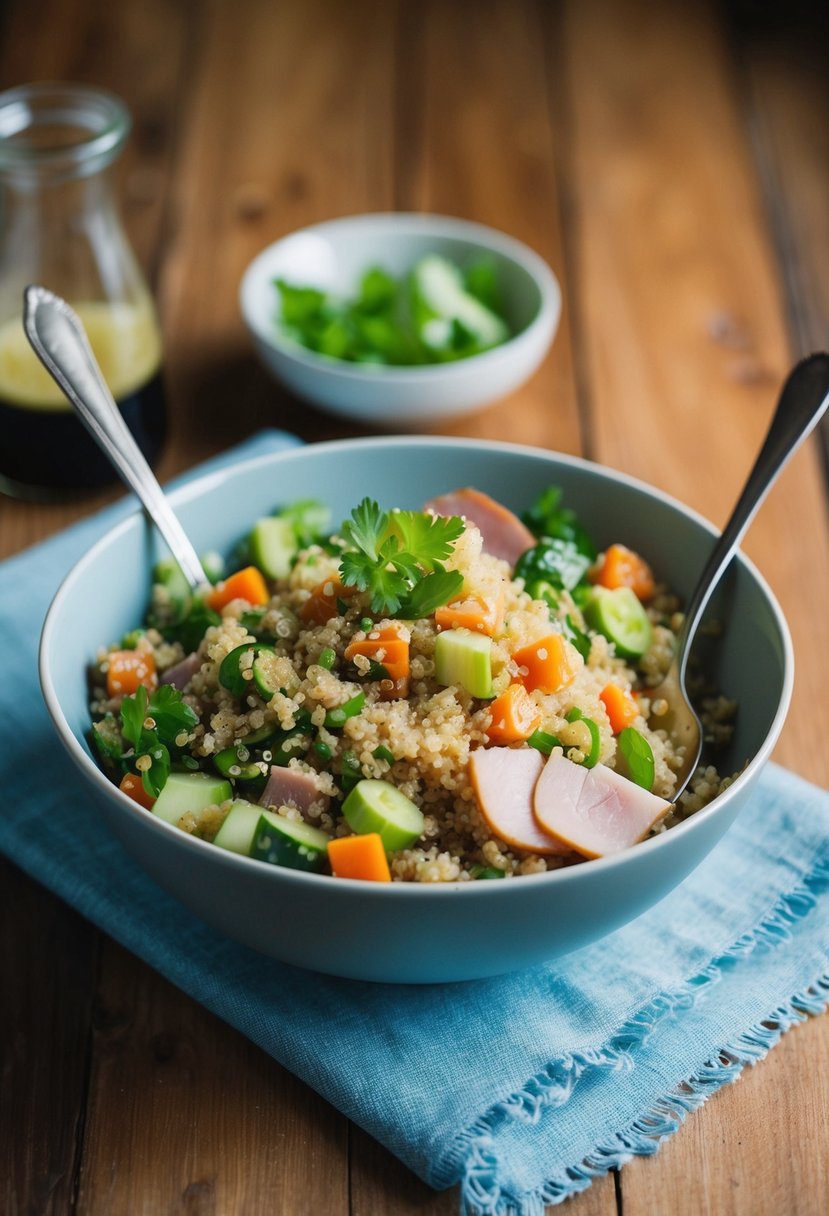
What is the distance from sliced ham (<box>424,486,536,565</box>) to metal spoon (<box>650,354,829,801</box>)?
349 millimetres

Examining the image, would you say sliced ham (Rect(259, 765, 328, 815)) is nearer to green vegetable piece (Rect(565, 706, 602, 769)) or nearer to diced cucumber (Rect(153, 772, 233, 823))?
diced cucumber (Rect(153, 772, 233, 823))

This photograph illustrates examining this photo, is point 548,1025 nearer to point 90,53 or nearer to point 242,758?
point 242,758

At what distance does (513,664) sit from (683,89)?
11.7 ft

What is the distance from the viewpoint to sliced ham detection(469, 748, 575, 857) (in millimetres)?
1818

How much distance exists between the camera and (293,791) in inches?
73.5

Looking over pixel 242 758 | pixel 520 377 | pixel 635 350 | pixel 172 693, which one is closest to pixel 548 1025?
pixel 242 758

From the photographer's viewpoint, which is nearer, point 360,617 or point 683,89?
point 360,617

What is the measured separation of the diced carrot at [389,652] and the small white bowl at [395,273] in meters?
1.28

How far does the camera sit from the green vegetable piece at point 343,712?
6.26ft

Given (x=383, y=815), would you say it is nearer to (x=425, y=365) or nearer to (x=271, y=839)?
(x=271, y=839)

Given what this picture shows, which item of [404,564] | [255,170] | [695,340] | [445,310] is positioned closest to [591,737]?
[404,564]

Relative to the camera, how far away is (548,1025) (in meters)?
1.91

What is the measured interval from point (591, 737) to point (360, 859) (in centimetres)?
44

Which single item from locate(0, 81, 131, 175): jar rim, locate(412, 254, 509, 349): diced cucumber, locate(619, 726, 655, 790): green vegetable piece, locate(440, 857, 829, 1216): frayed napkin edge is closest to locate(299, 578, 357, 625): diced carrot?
locate(619, 726, 655, 790): green vegetable piece
